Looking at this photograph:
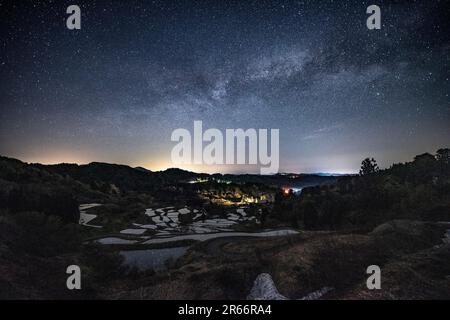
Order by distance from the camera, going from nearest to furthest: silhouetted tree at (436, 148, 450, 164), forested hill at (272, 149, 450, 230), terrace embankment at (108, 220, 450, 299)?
Result: terrace embankment at (108, 220, 450, 299) < forested hill at (272, 149, 450, 230) < silhouetted tree at (436, 148, 450, 164)

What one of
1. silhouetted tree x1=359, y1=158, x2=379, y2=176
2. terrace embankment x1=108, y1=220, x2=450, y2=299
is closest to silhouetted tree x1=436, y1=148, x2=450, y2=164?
silhouetted tree x1=359, y1=158, x2=379, y2=176

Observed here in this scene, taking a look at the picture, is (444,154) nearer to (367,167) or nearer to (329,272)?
(367,167)

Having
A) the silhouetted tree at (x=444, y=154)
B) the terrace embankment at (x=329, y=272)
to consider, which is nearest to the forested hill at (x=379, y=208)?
the terrace embankment at (x=329, y=272)

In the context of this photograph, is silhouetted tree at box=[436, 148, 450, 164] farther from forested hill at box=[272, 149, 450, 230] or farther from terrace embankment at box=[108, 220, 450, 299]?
terrace embankment at box=[108, 220, 450, 299]

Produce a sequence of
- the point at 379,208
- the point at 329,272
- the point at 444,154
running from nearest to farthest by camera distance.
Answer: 1. the point at 329,272
2. the point at 379,208
3. the point at 444,154

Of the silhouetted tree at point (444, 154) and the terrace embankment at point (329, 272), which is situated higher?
the silhouetted tree at point (444, 154)

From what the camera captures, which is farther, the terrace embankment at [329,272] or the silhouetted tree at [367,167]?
Answer: the silhouetted tree at [367,167]

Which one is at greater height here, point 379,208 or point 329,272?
point 379,208

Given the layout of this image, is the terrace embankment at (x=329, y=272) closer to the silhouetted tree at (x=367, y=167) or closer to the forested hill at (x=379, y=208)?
the forested hill at (x=379, y=208)

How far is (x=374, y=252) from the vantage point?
1603cm

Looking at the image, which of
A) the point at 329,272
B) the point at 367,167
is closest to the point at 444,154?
the point at 367,167
